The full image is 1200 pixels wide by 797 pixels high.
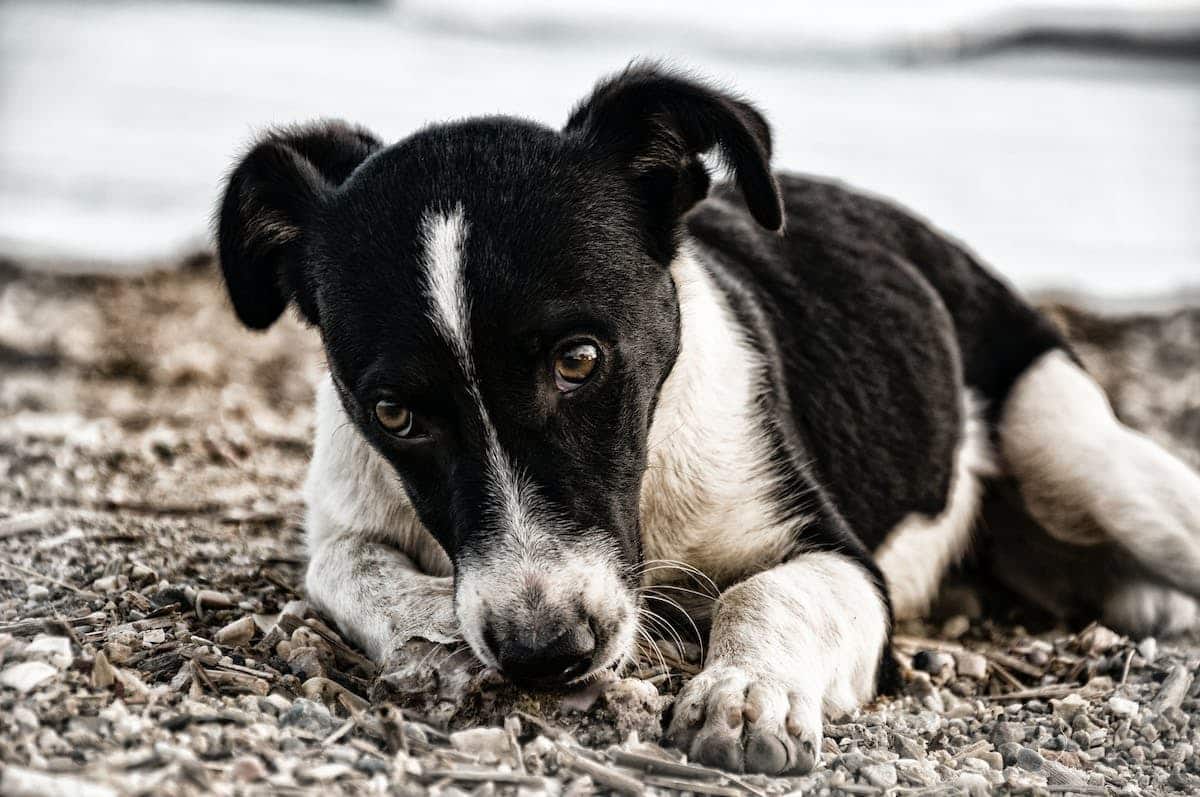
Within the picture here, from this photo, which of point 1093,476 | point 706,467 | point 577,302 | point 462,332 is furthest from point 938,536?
point 462,332

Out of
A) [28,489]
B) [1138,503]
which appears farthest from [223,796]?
[1138,503]

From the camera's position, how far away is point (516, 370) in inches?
123

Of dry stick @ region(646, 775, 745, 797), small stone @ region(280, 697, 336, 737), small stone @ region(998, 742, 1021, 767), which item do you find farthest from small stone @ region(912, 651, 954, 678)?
small stone @ region(280, 697, 336, 737)

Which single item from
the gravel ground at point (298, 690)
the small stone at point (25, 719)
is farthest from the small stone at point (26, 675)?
the small stone at point (25, 719)

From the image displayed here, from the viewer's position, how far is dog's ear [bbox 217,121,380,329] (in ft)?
12.5

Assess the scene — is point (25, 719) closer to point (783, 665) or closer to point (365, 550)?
point (365, 550)

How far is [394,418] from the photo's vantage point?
3316mm

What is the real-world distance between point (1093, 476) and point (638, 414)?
255 centimetres

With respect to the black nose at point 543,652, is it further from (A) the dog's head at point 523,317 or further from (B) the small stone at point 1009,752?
(B) the small stone at point 1009,752

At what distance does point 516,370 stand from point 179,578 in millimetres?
1791

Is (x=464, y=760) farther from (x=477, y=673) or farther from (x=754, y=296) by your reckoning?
(x=754, y=296)

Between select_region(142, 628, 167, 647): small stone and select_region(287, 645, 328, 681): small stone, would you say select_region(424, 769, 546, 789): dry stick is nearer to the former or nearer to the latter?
select_region(287, 645, 328, 681): small stone

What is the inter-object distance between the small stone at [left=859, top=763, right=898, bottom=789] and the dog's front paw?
0.13 m

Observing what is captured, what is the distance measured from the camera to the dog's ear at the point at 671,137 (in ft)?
11.9
